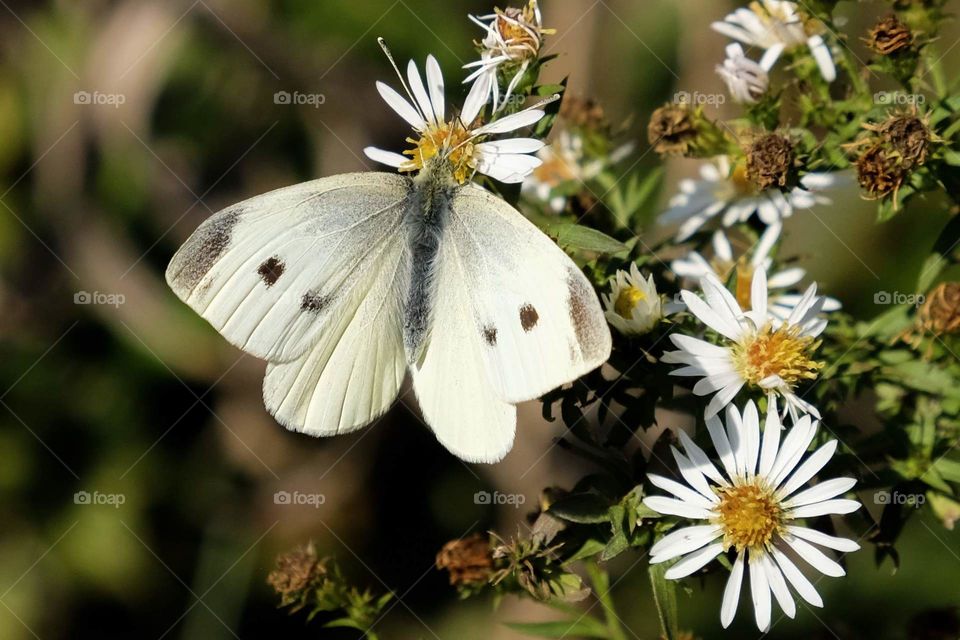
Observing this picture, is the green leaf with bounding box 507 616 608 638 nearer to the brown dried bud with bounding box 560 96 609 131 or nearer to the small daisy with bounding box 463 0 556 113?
the small daisy with bounding box 463 0 556 113

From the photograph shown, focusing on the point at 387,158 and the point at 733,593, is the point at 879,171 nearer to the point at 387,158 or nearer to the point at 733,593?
the point at 733,593

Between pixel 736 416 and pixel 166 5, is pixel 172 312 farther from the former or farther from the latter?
pixel 736 416

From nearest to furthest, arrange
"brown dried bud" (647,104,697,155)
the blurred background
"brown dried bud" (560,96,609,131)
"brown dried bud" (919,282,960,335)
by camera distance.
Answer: "brown dried bud" (919,282,960,335) < "brown dried bud" (647,104,697,155) < "brown dried bud" (560,96,609,131) < the blurred background

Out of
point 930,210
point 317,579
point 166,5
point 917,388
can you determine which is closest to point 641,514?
point 917,388

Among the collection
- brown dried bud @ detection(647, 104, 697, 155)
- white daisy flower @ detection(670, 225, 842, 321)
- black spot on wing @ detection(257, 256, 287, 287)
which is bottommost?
white daisy flower @ detection(670, 225, 842, 321)

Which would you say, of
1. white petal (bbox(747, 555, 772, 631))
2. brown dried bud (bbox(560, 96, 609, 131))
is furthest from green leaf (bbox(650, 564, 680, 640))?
brown dried bud (bbox(560, 96, 609, 131))

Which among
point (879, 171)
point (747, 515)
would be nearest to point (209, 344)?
point (747, 515)

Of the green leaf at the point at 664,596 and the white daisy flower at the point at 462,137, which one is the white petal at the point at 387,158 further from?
the green leaf at the point at 664,596
